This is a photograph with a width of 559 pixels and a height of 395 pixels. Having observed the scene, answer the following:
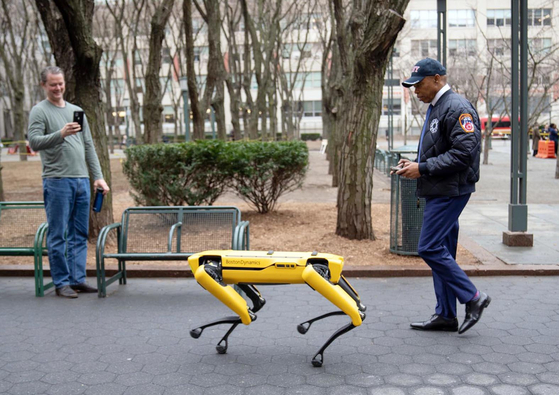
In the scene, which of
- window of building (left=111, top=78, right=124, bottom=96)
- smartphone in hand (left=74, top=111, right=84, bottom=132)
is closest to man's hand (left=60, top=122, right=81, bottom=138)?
smartphone in hand (left=74, top=111, right=84, bottom=132)

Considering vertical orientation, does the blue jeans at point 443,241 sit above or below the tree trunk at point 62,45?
below

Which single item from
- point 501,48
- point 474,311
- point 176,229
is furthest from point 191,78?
point 501,48

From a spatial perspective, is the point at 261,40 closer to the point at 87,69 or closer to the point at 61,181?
the point at 87,69

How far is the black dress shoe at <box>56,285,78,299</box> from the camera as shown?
598cm

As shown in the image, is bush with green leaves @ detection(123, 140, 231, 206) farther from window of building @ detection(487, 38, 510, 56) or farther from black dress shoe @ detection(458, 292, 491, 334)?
window of building @ detection(487, 38, 510, 56)

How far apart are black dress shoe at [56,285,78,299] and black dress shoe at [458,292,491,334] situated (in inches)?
140

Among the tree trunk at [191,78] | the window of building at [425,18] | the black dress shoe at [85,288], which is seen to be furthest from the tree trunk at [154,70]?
the window of building at [425,18]

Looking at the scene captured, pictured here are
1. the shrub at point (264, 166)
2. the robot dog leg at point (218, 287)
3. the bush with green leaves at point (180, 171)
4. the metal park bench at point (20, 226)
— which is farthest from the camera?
the shrub at point (264, 166)

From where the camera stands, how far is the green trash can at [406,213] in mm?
7203

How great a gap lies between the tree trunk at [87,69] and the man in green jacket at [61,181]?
1766 mm

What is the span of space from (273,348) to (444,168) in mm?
1765

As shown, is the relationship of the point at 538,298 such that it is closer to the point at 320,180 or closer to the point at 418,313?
the point at 418,313

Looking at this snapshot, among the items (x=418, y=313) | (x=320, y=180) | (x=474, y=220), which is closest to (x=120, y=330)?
(x=418, y=313)

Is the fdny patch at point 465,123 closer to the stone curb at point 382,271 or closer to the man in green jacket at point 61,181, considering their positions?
the stone curb at point 382,271
